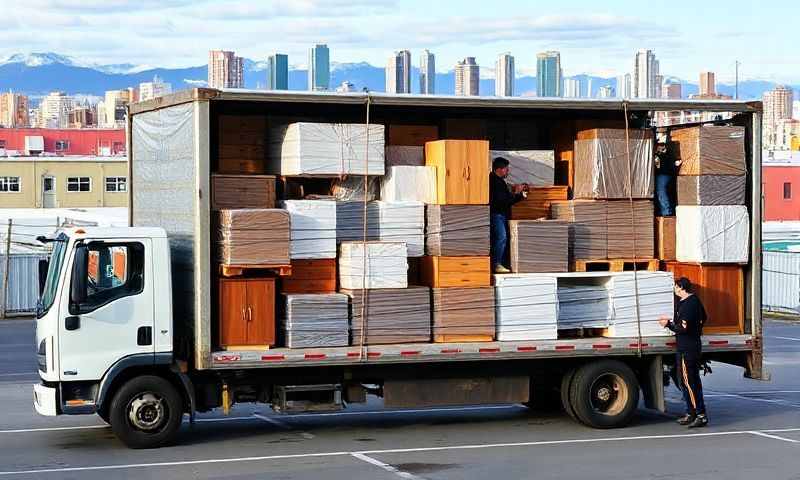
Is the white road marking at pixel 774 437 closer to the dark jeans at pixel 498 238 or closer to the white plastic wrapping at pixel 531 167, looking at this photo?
the dark jeans at pixel 498 238

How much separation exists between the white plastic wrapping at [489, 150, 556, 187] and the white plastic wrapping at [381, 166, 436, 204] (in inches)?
51.7

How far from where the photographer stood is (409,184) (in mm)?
14734

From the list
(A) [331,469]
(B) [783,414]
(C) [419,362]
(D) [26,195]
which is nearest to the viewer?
(A) [331,469]

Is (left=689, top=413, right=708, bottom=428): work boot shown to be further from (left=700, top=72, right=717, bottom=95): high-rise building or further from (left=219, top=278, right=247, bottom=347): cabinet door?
(left=700, top=72, right=717, bottom=95): high-rise building

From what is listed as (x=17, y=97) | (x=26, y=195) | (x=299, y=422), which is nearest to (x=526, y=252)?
(x=299, y=422)

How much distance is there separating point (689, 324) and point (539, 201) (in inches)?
97.9

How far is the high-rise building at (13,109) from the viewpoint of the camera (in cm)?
14875

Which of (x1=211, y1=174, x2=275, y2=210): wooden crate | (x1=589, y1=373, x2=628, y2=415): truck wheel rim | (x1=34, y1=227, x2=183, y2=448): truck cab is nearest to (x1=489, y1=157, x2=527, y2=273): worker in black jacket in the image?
(x1=589, y1=373, x2=628, y2=415): truck wheel rim

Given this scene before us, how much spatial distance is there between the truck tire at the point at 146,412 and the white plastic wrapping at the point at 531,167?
5.09 metres

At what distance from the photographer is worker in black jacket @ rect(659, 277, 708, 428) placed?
14.7 m

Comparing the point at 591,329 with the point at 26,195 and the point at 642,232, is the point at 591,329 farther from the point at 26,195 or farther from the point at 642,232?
the point at 26,195

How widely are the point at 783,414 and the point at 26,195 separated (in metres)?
64.3

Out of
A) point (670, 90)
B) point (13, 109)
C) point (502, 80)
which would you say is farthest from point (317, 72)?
point (13, 109)

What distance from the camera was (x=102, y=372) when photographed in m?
13.3
